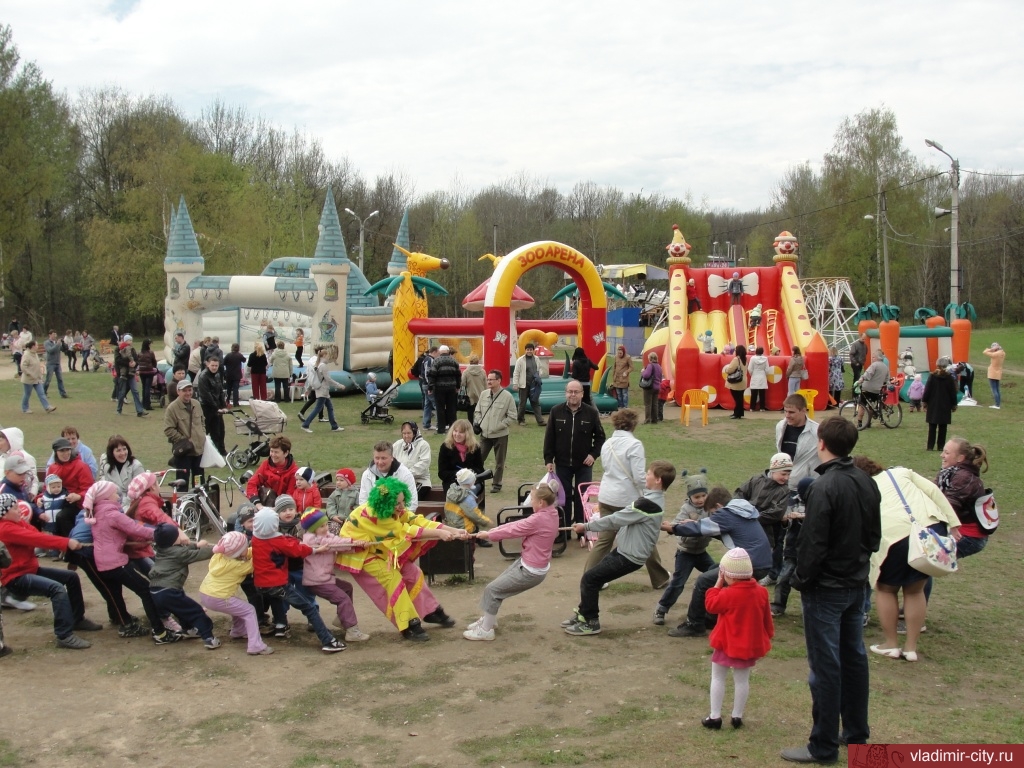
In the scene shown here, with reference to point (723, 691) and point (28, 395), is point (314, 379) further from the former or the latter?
point (723, 691)

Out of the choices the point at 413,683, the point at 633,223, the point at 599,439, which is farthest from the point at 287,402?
the point at 633,223

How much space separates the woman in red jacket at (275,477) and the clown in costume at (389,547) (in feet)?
4.92

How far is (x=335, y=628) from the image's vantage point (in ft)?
23.2

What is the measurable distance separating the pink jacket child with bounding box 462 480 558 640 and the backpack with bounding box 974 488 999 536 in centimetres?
277

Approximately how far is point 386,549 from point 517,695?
1.53m

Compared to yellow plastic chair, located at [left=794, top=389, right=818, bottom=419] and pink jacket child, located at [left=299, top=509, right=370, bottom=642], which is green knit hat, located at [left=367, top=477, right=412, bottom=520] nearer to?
pink jacket child, located at [left=299, top=509, right=370, bottom=642]

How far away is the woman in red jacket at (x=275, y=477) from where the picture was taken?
8.16 m

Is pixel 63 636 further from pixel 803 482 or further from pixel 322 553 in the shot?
pixel 803 482

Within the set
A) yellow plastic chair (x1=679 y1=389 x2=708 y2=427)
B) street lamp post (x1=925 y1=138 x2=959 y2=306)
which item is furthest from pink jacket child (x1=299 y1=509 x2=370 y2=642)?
street lamp post (x1=925 y1=138 x2=959 y2=306)

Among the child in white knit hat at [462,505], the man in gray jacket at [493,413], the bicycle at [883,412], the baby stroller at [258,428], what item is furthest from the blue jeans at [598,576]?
the bicycle at [883,412]

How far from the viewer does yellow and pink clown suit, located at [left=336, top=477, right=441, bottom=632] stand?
6738 millimetres

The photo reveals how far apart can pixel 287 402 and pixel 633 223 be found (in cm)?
4379

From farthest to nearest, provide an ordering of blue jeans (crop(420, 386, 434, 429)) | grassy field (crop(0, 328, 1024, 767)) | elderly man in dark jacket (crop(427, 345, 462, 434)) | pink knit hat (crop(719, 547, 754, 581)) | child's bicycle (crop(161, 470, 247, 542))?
1. blue jeans (crop(420, 386, 434, 429))
2. elderly man in dark jacket (crop(427, 345, 462, 434))
3. child's bicycle (crop(161, 470, 247, 542))
4. pink knit hat (crop(719, 547, 754, 581))
5. grassy field (crop(0, 328, 1024, 767))

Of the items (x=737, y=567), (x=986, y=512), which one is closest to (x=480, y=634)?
(x=737, y=567)
